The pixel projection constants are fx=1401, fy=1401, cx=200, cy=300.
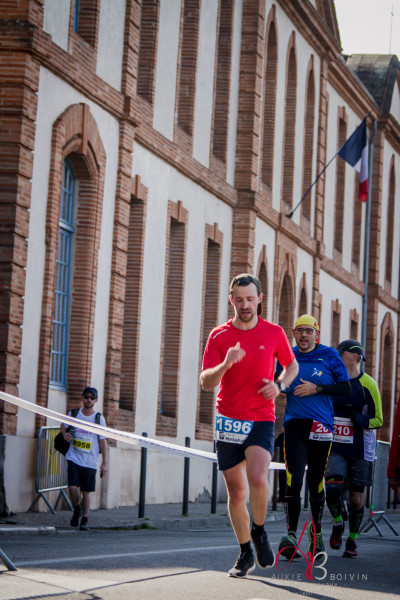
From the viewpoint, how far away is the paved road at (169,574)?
789 centimetres

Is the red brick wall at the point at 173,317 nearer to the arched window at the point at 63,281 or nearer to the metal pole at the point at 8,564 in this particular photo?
the arched window at the point at 63,281

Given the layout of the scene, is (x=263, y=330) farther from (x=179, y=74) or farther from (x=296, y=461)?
(x=179, y=74)

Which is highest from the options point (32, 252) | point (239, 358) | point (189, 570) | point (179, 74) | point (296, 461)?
point (179, 74)

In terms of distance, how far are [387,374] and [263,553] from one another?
127 feet

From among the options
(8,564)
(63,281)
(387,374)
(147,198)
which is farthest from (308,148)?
(8,564)

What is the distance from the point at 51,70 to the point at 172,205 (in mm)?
6140

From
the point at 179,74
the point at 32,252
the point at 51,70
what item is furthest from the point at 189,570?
the point at 179,74

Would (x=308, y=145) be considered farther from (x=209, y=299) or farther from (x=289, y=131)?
(x=209, y=299)

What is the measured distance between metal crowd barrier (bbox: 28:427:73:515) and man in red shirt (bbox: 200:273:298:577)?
29.3 ft

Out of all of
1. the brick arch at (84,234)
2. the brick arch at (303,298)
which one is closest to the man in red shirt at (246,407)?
the brick arch at (84,234)

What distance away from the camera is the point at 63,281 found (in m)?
20.0

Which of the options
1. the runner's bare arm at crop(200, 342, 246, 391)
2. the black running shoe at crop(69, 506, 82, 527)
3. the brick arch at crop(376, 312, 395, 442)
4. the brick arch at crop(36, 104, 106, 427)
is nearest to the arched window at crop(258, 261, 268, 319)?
the brick arch at crop(36, 104, 106, 427)

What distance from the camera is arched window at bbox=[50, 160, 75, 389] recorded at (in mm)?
19719

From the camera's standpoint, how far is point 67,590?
7.71m
